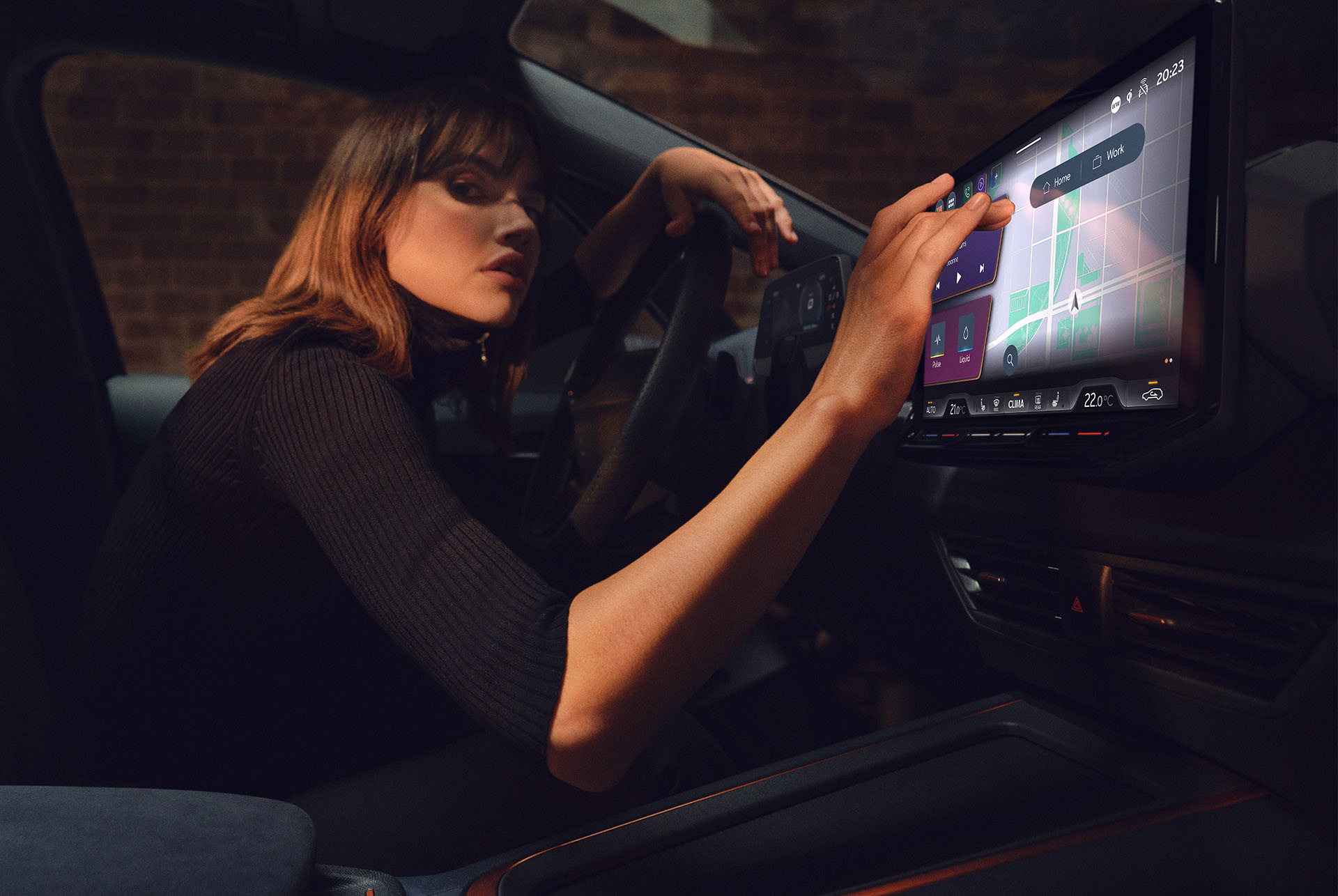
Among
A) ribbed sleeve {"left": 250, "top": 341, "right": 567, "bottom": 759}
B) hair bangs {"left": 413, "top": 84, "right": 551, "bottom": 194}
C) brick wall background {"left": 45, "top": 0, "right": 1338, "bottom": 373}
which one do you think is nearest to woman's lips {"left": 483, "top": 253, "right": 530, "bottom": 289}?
hair bangs {"left": 413, "top": 84, "right": 551, "bottom": 194}

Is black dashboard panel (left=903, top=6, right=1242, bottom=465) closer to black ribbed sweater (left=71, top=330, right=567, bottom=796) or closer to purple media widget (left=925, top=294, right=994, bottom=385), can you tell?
purple media widget (left=925, top=294, right=994, bottom=385)

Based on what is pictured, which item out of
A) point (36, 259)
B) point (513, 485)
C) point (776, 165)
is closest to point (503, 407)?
point (513, 485)

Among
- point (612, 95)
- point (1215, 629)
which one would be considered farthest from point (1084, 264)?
point (612, 95)

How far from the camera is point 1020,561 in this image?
0.58m

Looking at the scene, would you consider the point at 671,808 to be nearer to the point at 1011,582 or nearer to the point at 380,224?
the point at 1011,582

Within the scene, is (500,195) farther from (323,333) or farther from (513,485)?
(513,485)

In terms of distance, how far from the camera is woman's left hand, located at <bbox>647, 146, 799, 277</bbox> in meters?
0.88

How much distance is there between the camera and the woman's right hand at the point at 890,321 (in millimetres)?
466

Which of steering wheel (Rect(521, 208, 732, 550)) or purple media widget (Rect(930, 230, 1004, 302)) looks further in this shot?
steering wheel (Rect(521, 208, 732, 550))

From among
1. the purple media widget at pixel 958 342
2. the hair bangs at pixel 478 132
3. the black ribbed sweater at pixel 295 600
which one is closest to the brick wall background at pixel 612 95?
the hair bangs at pixel 478 132

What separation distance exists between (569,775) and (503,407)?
72 cm

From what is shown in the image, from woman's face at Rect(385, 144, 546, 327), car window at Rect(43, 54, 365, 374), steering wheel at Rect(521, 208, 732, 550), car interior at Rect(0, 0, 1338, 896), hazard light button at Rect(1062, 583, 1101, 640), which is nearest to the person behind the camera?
car interior at Rect(0, 0, 1338, 896)

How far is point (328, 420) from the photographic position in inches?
19.8

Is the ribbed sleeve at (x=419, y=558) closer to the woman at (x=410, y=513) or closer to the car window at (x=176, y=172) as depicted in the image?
the woman at (x=410, y=513)
